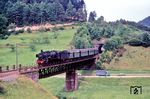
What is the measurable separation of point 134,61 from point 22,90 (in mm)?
62889

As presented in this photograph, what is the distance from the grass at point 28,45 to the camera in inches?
4496

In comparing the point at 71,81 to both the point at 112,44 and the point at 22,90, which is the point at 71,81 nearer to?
the point at 22,90

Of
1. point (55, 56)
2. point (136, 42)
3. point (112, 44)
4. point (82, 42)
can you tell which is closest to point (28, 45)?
point (82, 42)

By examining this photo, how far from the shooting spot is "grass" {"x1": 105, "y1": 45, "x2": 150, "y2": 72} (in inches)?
4498

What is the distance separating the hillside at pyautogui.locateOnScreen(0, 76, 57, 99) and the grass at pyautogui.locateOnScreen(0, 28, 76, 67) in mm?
46908

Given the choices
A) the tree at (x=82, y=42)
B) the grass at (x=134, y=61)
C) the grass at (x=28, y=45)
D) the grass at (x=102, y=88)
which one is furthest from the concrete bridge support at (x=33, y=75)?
the tree at (x=82, y=42)

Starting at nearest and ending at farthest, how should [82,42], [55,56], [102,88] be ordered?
[55,56] < [102,88] < [82,42]

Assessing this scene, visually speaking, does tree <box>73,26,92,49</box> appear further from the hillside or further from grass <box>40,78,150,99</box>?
the hillside

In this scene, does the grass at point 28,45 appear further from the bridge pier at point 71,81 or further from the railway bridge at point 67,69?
the bridge pier at point 71,81

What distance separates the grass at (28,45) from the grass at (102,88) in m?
18.7

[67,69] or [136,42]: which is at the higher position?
[136,42]

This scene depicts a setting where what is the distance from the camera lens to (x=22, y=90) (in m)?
58.4

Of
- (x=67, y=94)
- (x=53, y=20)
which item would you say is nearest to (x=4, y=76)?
(x=67, y=94)

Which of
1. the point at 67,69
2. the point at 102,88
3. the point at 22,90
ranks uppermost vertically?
the point at 22,90
